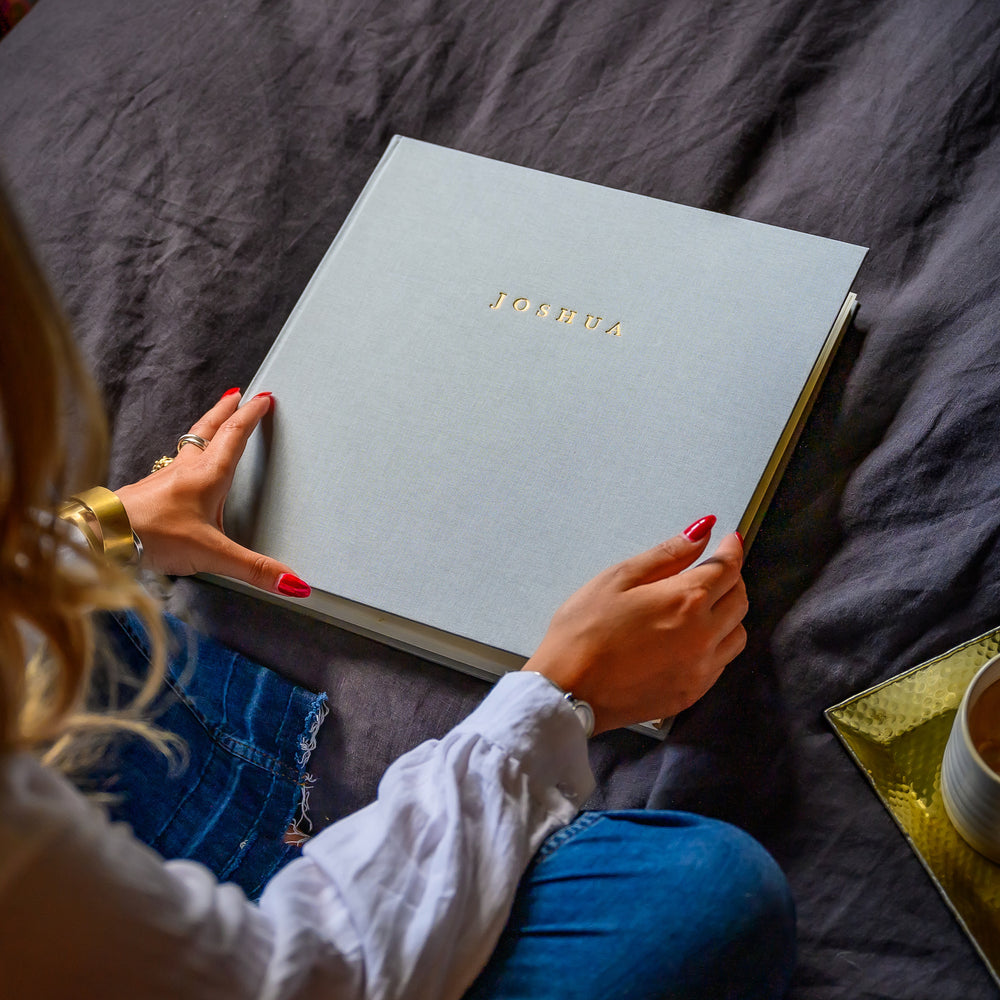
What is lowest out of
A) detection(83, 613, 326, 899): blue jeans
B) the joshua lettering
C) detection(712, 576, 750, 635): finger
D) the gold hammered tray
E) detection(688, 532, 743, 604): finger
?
detection(83, 613, 326, 899): blue jeans

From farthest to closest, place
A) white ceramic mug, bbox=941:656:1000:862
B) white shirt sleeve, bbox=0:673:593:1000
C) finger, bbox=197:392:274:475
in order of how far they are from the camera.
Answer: finger, bbox=197:392:274:475, white ceramic mug, bbox=941:656:1000:862, white shirt sleeve, bbox=0:673:593:1000

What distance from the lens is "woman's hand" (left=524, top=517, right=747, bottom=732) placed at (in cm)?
64

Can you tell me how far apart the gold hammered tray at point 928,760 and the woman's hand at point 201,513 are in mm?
397

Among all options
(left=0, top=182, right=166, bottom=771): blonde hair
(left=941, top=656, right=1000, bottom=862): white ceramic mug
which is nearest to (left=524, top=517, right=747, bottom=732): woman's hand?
(left=941, top=656, right=1000, bottom=862): white ceramic mug

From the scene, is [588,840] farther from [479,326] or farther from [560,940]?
[479,326]

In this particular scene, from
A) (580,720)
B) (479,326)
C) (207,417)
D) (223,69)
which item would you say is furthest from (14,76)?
(580,720)

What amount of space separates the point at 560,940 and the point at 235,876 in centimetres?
24

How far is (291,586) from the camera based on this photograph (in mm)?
714

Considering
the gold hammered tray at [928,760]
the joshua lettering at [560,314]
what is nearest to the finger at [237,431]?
the joshua lettering at [560,314]

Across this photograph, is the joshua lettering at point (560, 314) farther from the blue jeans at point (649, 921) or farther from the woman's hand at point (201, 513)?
the blue jeans at point (649, 921)

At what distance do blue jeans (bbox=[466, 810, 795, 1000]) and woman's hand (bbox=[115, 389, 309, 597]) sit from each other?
0.91 feet

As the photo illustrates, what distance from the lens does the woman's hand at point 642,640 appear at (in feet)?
2.09

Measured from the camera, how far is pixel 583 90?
0.97m

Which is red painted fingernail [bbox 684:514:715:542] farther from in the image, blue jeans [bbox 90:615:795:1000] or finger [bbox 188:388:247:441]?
finger [bbox 188:388:247:441]
